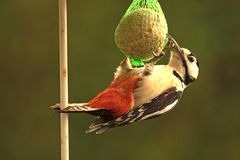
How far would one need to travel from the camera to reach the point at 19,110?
5.89ft

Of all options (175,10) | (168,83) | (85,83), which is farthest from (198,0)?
(168,83)

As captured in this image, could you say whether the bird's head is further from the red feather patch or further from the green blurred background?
the green blurred background

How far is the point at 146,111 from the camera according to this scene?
88 centimetres

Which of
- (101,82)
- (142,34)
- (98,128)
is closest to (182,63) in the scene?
(142,34)

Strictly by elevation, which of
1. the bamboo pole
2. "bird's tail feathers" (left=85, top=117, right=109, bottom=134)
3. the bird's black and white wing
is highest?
the bamboo pole

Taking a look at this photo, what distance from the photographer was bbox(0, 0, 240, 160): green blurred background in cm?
177

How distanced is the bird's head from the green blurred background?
869 millimetres

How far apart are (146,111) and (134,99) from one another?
0.03 meters

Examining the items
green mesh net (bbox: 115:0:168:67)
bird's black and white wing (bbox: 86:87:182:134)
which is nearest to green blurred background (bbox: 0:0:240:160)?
green mesh net (bbox: 115:0:168:67)

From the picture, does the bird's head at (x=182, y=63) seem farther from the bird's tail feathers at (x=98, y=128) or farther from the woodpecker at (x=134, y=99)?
the bird's tail feathers at (x=98, y=128)

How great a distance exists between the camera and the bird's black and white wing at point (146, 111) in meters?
0.87

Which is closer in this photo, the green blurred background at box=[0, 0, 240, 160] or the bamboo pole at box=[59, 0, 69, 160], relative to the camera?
the bamboo pole at box=[59, 0, 69, 160]

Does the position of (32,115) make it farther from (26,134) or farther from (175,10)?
(175,10)

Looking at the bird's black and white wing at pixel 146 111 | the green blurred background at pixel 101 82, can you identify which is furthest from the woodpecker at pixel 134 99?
the green blurred background at pixel 101 82
